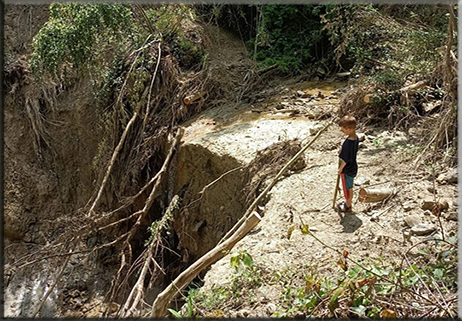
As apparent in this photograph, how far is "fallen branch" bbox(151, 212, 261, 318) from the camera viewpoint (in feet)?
12.0

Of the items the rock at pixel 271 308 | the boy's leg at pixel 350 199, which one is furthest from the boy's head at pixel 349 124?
the rock at pixel 271 308

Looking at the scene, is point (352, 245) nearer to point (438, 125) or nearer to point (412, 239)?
point (412, 239)

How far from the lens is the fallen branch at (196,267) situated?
3645 millimetres

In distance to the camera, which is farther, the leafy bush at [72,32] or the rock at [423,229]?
the leafy bush at [72,32]

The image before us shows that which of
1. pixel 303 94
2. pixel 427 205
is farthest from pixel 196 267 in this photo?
pixel 303 94

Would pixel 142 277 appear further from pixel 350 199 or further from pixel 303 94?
pixel 303 94

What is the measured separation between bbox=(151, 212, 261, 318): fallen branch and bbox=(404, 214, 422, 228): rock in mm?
1204

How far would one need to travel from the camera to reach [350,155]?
4082 mm

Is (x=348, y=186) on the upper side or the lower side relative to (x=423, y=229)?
upper

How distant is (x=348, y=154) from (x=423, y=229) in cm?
83

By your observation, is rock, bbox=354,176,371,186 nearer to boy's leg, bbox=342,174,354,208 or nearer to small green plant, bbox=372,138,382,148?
boy's leg, bbox=342,174,354,208

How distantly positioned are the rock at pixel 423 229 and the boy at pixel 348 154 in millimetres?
605

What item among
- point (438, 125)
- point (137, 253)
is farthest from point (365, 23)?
point (137, 253)

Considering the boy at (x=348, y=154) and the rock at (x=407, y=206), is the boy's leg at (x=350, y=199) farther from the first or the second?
the rock at (x=407, y=206)
